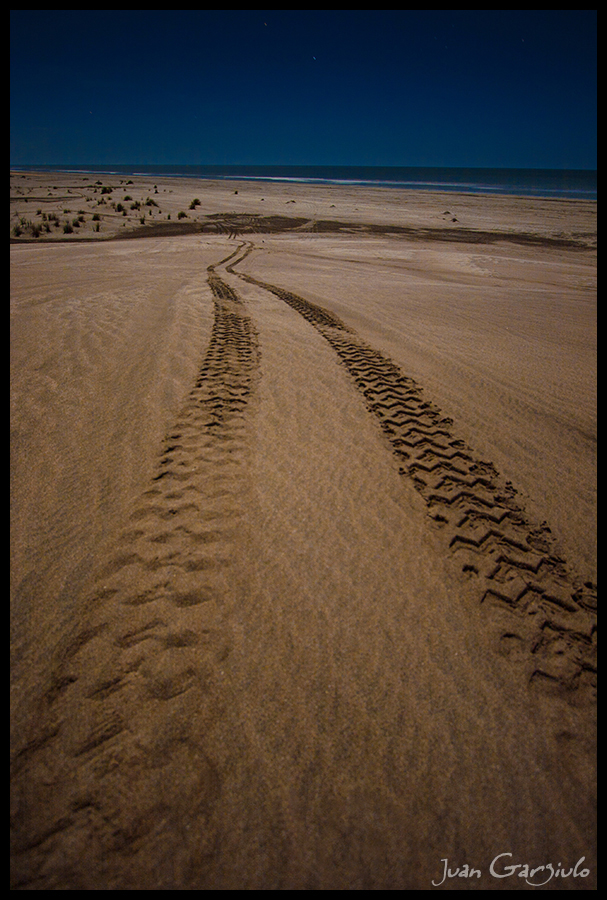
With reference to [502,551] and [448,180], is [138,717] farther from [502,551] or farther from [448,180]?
[448,180]

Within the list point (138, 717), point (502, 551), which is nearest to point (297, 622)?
point (138, 717)

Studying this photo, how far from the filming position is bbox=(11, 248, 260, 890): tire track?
1.25 metres

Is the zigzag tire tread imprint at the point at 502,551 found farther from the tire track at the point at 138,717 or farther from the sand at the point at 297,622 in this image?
the tire track at the point at 138,717

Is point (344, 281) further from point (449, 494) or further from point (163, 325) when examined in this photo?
point (449, 494)

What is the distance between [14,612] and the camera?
5.90 feet

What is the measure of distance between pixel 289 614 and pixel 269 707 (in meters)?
0.39

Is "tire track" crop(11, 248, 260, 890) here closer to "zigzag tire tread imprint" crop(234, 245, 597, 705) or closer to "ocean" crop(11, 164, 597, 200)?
"zigzag tire tread imprint" crop(234, 245, 597, 705)

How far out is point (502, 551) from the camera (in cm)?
219

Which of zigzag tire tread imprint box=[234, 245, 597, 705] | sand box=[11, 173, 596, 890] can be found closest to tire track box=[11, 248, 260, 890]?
sand box=[11, 173, 596, 890]

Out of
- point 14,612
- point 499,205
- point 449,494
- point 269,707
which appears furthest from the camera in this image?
point 499,205

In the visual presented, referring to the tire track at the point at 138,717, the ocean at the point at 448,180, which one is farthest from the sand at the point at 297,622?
the ocean at the point at 448,180

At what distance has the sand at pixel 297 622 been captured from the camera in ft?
4.30

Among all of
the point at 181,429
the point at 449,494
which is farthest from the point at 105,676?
the point at 449,494

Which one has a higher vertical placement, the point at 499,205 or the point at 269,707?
the point at 499,205
